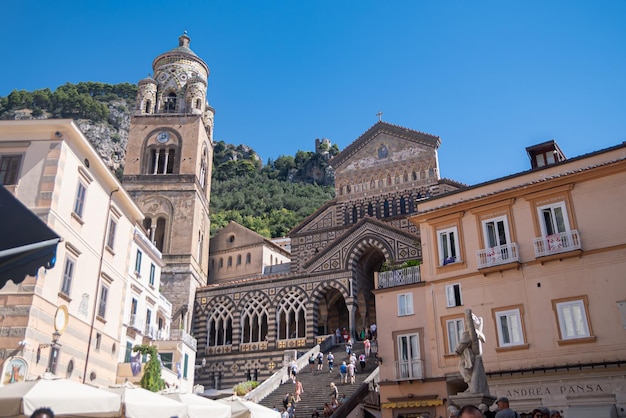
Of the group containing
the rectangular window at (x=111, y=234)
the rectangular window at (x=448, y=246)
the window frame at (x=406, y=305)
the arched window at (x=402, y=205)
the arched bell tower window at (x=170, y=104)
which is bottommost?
the window frame at (x=406, y=305)

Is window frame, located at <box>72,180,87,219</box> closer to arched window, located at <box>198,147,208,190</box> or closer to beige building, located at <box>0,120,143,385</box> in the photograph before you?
beige building, located at <box>0,120,143,385</box>

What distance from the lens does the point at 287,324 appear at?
35.0 m

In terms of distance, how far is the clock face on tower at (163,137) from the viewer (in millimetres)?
42062

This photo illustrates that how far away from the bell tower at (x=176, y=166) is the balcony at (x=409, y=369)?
65.0 ft

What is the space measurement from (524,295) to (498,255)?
5.17ft

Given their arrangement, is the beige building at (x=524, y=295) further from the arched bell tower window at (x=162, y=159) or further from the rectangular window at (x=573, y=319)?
the arched bell tower window at (x=162, y=159)

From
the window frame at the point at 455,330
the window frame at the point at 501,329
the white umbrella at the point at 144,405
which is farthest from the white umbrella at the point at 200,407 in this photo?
the window frame at the point at 501,329

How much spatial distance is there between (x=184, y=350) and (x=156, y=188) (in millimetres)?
15488

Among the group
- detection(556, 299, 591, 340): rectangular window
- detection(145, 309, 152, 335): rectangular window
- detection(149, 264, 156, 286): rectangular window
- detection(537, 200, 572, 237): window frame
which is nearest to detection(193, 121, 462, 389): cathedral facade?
detection(145, 309, 152, 335): rectangular window

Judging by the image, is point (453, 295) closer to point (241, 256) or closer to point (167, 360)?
point (167, 360)

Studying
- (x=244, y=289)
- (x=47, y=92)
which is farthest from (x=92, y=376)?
(x=47, y=92)

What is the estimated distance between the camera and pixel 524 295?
18188 millimetres

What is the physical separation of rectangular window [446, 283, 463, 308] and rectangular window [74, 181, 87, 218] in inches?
490

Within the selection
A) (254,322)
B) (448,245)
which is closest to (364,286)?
(254,322)
